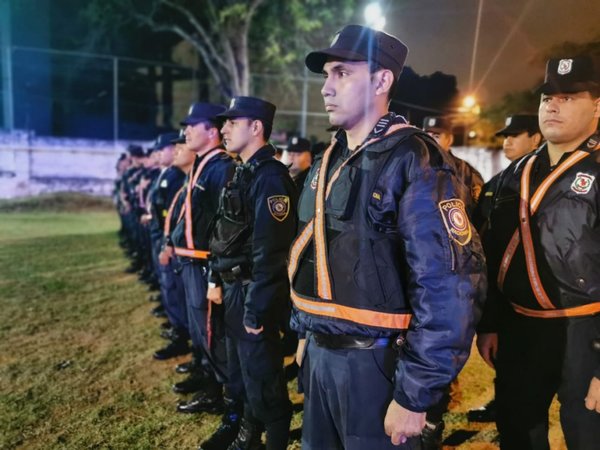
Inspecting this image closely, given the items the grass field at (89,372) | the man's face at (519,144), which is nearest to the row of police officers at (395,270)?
the grass field at (89,372)

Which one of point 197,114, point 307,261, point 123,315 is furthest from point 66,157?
point 307,261

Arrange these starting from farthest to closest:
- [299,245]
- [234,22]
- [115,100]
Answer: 1. [115,100]
2. [234,22]
3. [299,245]

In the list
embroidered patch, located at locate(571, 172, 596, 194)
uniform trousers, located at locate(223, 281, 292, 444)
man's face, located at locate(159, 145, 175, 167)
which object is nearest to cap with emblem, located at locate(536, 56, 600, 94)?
embroidered patch, located at locate(571, 172, 596, 194)

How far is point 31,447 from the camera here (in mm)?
3410

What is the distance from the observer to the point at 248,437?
3275 millimetres

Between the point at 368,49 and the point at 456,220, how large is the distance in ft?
2.66

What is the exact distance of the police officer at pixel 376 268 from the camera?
169cm

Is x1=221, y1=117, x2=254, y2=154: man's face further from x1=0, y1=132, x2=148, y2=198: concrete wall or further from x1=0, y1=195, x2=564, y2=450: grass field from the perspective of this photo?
x1=0, y1=132, x2=148, y2=198: concrete wall

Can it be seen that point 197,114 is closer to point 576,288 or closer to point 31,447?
point 31,447

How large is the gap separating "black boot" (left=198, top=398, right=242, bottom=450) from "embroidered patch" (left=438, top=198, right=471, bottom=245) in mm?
2563

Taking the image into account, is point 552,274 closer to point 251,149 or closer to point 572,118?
point 572,118

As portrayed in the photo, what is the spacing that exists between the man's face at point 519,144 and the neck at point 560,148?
2.18 meters

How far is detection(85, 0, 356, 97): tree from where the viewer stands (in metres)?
16.7

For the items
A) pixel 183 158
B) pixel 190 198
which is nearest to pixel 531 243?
pixel 190 198
